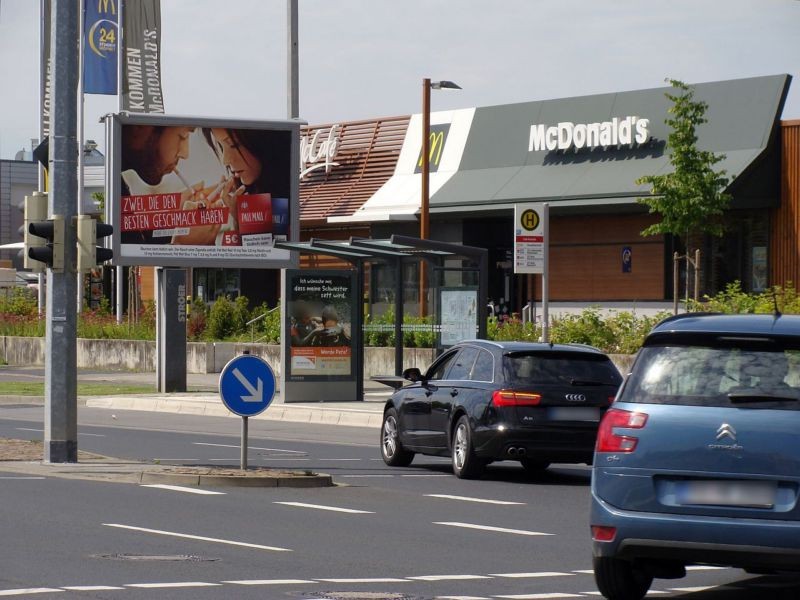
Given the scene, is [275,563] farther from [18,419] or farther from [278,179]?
[278,179]

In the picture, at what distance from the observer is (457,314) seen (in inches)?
1068

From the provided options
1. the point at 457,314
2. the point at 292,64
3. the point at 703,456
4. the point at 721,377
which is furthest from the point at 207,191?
the point at 703,456

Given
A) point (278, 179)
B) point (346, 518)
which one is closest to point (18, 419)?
point (278, 179)

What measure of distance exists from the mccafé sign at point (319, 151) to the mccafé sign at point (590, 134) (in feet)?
29.5

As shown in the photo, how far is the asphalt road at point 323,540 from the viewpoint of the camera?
939cm

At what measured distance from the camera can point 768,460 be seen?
817cm

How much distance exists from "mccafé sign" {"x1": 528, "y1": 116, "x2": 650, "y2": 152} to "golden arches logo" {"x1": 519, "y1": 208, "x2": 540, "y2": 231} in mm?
16233

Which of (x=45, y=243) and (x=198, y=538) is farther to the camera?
(x=45, y=243)

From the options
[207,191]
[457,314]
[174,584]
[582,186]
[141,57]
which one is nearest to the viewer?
[174,584]

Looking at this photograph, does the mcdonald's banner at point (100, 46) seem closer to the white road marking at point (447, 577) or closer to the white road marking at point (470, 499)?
the white road marking at point (470, 499)

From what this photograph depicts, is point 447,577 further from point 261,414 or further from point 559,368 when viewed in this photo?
point 261,414

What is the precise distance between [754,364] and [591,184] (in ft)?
110

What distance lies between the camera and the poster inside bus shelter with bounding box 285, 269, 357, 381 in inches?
1107

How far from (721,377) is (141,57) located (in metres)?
35.1
